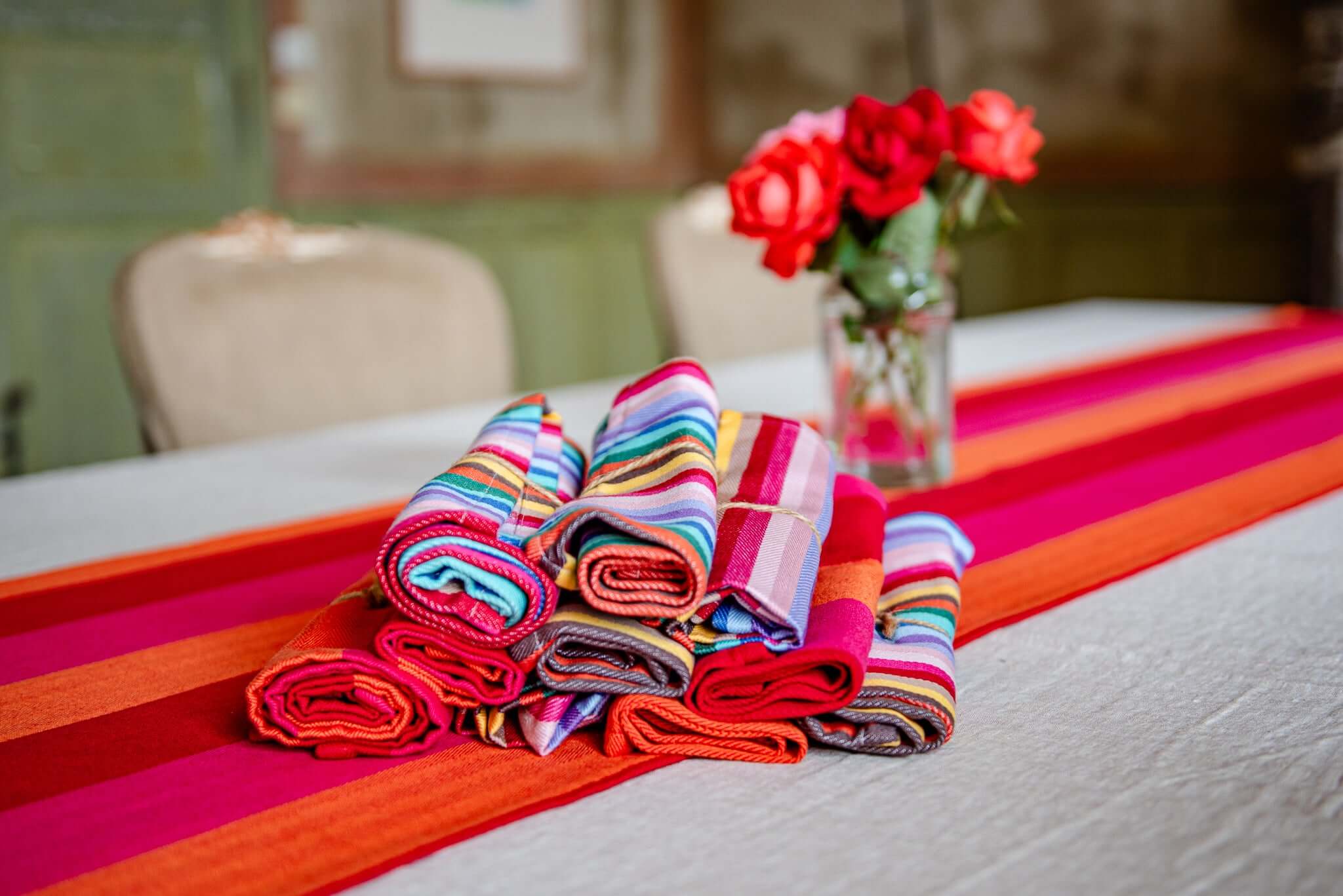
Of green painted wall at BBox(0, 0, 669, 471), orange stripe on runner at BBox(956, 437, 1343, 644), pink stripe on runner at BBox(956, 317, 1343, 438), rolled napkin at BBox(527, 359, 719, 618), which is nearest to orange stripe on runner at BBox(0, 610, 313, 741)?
rolled napkin at BBox(527, 359, 719, 618)

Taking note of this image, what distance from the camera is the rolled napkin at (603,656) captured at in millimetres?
500

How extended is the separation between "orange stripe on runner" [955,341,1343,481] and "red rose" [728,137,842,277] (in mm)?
264

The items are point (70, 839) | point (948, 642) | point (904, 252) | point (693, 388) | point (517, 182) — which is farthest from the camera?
point (517, 182)

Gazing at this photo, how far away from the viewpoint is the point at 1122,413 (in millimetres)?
1221

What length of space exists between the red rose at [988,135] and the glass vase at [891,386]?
0.35 ft

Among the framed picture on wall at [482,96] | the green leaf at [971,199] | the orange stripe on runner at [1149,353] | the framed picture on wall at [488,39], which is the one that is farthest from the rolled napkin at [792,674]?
the framed picture on wall at [488,39]

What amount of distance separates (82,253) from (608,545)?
260 centimetres

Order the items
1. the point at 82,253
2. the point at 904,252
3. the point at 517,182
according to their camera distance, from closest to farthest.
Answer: the point at 904,252 → the point at 82,253 → the point at 517,182

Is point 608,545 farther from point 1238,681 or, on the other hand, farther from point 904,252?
point 904,252

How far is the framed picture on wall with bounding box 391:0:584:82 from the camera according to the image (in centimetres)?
322

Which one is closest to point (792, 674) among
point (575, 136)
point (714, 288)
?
point (714, 288)

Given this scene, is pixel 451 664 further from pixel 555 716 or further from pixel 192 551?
pixel 192 551

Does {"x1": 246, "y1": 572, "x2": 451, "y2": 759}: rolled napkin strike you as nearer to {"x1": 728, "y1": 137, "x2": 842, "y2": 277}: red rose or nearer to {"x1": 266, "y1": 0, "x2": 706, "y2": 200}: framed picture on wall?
{"x1": 728, "y1": 137, "x2": 842, "y2": 277}: red rose

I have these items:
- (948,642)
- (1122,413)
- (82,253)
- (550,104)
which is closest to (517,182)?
(550,104)
